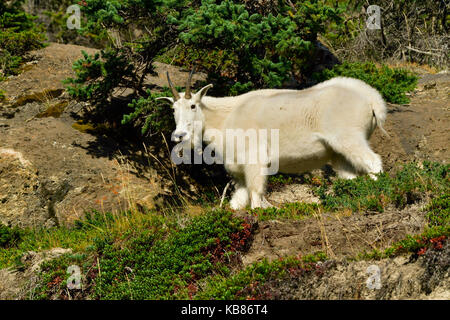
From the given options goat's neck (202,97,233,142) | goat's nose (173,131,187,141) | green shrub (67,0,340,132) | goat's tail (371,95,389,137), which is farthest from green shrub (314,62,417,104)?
goat's nose (173,131,187,141)

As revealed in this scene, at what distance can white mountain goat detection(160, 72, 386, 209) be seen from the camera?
851 centimetres

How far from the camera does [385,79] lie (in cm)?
1227

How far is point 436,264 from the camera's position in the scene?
525 cm

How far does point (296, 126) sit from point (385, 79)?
14.8 feet

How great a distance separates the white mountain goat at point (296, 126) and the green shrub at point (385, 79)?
326 centimetres

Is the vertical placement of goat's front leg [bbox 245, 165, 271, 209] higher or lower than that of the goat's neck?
lower

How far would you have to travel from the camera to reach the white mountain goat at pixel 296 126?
8508 mm

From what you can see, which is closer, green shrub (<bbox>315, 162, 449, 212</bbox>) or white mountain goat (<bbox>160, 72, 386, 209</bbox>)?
green shrub (<bbox>315, 162, 449, 212</bbox>)

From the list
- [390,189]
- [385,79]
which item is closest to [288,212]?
[390,189]

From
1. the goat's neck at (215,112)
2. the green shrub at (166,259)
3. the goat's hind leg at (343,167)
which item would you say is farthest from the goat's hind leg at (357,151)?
Result: the green shrub at (166,259)

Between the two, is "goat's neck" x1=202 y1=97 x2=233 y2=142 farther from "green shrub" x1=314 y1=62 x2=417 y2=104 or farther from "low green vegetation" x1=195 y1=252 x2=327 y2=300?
"low green vegetation" x1=195 y1=252 x2=327 y2=300

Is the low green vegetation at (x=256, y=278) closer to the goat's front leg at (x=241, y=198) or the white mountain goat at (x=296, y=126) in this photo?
the white mountain goat at (x=296, y=126)

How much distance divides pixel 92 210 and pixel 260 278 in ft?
14.1

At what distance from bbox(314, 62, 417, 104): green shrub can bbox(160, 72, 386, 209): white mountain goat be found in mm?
3263
